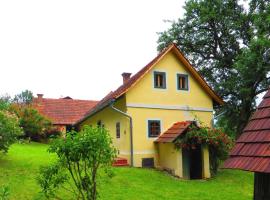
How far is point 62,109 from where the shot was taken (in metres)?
44.2

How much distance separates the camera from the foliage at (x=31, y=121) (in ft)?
118

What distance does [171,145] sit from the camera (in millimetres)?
23531

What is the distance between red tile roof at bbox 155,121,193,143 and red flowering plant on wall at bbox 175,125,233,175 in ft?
0.80

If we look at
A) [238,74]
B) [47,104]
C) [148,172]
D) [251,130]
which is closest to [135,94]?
[148,172]

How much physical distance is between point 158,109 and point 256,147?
1908 cm

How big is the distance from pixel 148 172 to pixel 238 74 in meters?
12.6

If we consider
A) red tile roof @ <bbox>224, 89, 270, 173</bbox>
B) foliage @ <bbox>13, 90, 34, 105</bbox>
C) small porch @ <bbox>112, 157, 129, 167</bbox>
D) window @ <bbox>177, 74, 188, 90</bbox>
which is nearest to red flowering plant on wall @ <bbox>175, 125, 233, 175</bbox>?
small porch @ <bbox>112, 157, 129, 167</bbox>

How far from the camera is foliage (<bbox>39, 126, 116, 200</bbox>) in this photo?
11.5 m

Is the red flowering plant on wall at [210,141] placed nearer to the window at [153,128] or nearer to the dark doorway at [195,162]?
the dark doorway at [195,162]

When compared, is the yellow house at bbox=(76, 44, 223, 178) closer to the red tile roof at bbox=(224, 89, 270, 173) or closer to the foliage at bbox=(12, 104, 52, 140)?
the foliage at bbox=(12, 104, 52, 140)

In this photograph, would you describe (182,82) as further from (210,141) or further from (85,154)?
(85,154)

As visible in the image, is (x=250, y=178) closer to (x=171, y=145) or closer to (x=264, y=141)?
(x=171, y=145)

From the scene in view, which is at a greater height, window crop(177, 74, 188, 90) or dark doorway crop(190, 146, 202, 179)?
window crop(177, 74, 188, 90)

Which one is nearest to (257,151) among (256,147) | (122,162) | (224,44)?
(256,147)
